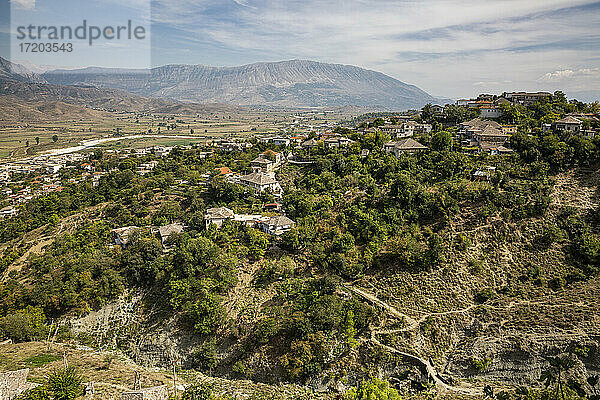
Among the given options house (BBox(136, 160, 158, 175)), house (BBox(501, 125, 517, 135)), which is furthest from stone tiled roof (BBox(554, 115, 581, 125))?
house (BBox(136, 160, 158, 175))

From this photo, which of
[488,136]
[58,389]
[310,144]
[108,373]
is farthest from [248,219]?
[488,136]

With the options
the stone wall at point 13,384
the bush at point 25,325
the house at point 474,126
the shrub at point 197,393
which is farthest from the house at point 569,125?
the bush at point 25,325

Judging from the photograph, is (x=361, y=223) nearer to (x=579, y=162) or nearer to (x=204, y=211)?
(x=204, y=211)

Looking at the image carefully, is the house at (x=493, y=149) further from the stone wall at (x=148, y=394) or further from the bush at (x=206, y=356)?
the stone wall at (x=148, y=394)

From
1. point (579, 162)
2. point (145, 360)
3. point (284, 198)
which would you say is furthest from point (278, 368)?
point (579, 162)

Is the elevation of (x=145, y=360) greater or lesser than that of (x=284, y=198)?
lesser

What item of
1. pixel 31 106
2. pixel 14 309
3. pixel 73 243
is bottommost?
pixel 14 309

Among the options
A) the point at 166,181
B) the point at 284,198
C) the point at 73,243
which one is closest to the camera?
the point at 73,243
